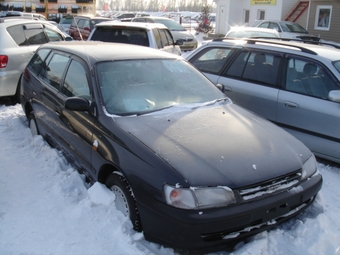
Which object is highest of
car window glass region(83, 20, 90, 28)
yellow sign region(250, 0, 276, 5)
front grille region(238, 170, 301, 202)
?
yellow sign region(250, 0, 276, 5)

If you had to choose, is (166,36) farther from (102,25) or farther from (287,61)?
(287,61)

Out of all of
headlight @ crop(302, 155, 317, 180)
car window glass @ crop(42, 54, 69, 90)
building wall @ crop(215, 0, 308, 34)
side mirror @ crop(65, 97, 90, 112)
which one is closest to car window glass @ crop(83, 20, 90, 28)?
building wall @ crop(215, 0, 308, 34)

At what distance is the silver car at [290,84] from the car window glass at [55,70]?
2456mm

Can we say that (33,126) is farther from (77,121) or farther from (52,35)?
(52,35)

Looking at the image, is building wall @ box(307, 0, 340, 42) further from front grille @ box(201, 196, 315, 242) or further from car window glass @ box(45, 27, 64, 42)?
front grille @ box(201, 196, 315, 242)

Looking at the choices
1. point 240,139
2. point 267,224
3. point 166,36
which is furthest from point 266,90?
point 166,36

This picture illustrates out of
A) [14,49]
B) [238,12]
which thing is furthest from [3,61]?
[238,12]

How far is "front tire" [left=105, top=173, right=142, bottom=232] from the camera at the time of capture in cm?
295

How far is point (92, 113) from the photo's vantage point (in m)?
3.51

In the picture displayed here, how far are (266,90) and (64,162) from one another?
9.65 feet

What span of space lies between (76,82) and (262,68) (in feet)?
9.17

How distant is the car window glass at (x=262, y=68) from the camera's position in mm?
5176

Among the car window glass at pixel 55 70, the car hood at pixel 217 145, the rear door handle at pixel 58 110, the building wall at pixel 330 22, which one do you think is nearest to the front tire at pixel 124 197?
the car hood at pixel 217 145

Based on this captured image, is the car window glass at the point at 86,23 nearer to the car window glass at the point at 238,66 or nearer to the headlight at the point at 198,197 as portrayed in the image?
the car window glass at the point at 238,66
